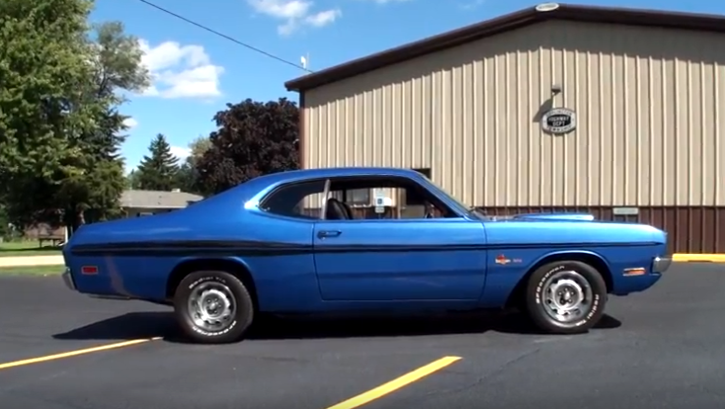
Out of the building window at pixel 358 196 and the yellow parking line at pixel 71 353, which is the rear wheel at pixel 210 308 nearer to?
the yellow parking line at pixel 71 353

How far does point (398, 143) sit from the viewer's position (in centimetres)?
2311

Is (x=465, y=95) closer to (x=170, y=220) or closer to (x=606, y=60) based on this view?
(x=606, y=60)

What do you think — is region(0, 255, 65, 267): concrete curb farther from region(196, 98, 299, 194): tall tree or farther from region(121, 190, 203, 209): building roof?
region(121, 190, 203, 209): building roof

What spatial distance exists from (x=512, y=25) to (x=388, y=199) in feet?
47.5

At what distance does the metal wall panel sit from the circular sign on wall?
0.15 m

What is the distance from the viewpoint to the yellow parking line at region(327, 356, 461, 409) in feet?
18.4

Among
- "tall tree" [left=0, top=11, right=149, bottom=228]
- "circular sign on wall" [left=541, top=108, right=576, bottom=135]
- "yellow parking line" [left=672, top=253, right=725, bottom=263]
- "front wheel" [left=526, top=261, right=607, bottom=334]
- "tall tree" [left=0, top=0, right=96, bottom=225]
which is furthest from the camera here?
"tall tree" [left=0, top=11, right=149, bottom=228]

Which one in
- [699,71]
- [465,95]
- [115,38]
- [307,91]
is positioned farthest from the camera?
[115,38]

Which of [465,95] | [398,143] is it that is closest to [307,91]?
[398,143]

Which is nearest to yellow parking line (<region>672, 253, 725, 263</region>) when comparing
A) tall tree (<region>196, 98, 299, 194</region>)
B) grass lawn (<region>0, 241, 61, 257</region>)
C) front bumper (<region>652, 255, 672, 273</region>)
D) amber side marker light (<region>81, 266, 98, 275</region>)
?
front bumper (<region>652, 255, 672, 273</region>)

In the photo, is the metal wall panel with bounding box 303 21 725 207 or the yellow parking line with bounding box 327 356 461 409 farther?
the metal wall panel with bounding box 303 21 725 207

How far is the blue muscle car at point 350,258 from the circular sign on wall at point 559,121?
13.4 meters

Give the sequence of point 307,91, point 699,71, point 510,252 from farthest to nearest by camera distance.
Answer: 1. point 307,91
2. point 699,71
3. point 510,252

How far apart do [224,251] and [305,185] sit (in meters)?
0.95
